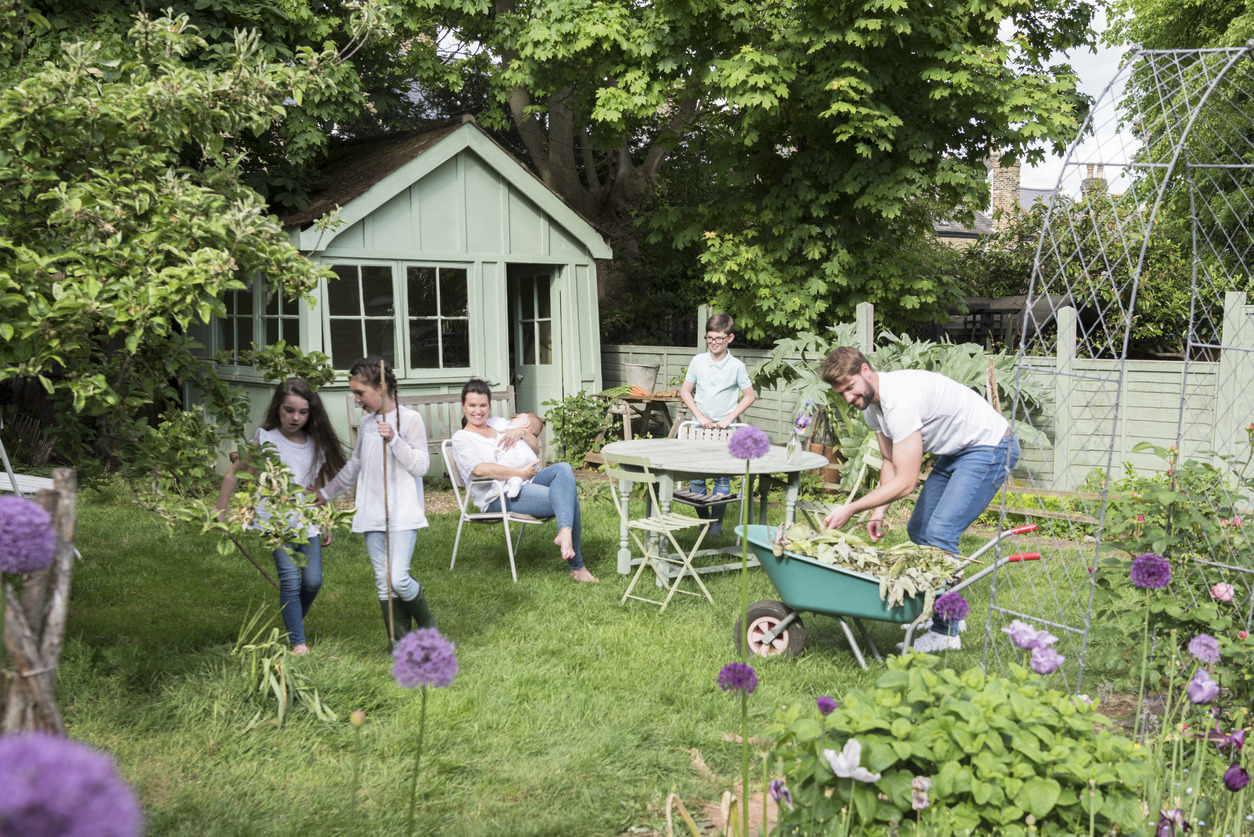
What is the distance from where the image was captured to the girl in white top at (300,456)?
4.51 meters

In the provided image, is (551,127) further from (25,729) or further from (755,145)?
(25,729)

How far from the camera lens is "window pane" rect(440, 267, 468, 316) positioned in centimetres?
1050

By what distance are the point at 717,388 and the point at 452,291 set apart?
4210mm

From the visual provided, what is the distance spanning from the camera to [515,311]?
41.0ft

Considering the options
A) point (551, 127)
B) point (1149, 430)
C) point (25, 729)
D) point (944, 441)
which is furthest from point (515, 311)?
point (25, 729)

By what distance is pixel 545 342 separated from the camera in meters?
11.9

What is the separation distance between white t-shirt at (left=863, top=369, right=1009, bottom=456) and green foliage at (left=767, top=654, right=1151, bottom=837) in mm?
2274

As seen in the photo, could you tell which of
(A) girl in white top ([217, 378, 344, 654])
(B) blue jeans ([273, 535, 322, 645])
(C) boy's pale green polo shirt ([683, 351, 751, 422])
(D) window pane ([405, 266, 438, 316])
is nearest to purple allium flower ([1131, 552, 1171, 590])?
(A) girl in white top ([217, 378, 344, 654])

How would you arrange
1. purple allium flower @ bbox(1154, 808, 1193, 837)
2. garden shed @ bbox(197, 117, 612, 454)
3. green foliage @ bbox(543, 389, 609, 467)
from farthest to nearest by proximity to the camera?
green foliage @ bbox(543, 389, 609, 467) → garden shed @ bbox(197, 117, 612, 454) → purple allium flower @ bbox(1154, 808, 1193, 837)

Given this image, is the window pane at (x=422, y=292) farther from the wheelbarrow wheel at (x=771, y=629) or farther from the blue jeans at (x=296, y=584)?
the wheelbarrow wheel at (x=771, y=629)

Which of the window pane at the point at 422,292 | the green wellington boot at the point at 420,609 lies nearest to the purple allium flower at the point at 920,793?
the green wellington boot at the point at 420,609

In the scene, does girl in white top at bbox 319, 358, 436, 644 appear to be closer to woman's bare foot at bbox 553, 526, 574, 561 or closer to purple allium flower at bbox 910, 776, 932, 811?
woman's bare foot at bbox 553, 526, 574, 561

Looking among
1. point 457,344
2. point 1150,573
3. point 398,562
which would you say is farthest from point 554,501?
point 457,344

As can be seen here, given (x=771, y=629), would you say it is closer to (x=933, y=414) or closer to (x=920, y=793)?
(x=933, y=414)
